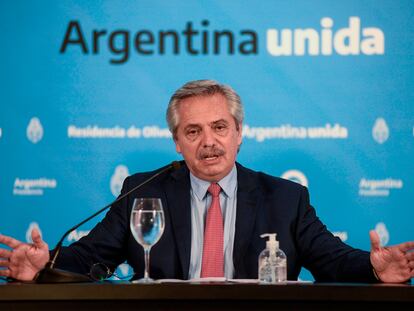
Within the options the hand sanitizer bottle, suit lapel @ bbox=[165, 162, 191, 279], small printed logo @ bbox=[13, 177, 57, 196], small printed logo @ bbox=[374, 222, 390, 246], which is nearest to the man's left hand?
the hand sanitizer bottle

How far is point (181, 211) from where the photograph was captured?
3502 millimetres

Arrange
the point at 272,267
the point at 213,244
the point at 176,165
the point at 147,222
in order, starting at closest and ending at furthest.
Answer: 1. the point at 147,222
2. the point at 272,267
3. the point at 176,165
4. the point at 213,244

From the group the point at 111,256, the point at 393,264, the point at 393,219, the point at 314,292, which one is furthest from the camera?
the point at 393,219

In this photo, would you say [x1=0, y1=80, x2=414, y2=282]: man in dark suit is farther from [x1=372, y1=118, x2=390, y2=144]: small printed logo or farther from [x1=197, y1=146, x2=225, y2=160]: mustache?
[x1=372, y1=118, x2=390, y2=144]: small printed logo

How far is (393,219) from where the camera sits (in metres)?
4.80

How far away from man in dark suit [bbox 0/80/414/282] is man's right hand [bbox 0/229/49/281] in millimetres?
340

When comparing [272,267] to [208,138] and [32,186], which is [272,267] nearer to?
[208,138]

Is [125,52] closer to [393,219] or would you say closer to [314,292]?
[393,219]

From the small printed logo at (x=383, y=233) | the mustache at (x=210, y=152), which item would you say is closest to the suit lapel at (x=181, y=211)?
the mustache at (x=210, y=152)

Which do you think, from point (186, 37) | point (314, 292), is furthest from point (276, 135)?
point (314, 292)

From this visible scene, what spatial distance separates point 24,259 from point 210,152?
1.00m

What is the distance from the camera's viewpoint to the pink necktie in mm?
3344

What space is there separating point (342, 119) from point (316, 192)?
461 millimetres

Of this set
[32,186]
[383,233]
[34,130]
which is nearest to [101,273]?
[32,186]
